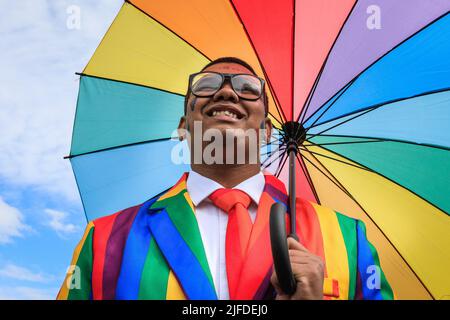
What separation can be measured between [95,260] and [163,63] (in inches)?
64.4

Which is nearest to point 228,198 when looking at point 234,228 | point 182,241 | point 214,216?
point 214,216

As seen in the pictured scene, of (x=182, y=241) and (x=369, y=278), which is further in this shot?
(x=369, y=278)

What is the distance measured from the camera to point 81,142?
3.81 m

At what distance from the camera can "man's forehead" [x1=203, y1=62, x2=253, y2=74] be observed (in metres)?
3.18

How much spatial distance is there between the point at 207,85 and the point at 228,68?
0.24m

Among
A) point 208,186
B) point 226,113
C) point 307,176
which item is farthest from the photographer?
point 307,176

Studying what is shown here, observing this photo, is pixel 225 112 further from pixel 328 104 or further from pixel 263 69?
pixel 328 104

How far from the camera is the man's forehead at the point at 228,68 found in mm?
3176

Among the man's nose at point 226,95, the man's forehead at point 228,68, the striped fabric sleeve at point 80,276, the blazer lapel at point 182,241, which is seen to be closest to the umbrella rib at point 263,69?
the man's forehead at point 228,68

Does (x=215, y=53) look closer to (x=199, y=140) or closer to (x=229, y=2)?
(x=229, y=2)

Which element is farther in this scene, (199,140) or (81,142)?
(81,142)

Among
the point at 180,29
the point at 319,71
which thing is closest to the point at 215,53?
the point at 180,29

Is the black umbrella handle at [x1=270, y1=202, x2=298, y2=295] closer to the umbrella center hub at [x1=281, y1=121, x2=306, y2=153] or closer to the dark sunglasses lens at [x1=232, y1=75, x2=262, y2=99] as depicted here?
the dark sunglasses lens at [x1=232, y1=75, x2=262, y2=99]

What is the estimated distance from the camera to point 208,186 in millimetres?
2783
